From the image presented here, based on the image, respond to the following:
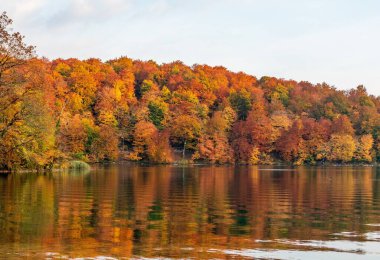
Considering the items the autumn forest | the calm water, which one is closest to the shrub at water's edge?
the autumn forest

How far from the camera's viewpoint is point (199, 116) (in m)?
133

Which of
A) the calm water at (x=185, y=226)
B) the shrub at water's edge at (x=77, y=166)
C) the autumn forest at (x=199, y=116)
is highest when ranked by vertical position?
the autumn forest at (x=199, y=116)

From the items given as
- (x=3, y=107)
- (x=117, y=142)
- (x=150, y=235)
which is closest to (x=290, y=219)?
(x=150, y=235)

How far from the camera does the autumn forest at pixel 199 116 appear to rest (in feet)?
391

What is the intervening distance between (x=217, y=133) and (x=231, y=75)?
40876mm

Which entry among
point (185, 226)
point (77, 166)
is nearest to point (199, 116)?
point (77, 166)

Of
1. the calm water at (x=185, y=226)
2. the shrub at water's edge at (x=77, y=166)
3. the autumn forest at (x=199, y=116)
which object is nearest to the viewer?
the calm water at (x=185, y=226)

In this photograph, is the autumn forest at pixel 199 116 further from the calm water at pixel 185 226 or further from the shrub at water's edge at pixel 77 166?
the calm water at pixel 185 226

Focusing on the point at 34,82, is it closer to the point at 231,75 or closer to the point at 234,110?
the point at 234,110

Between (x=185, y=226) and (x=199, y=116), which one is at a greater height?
(x=199, y=116)

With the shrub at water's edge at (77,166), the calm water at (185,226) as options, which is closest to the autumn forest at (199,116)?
the shrub at water's edge at (77,166)

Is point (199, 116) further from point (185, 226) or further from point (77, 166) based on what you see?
point (185, 226)

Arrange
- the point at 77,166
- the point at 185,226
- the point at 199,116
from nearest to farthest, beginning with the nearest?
the point at 185,226 < the point at 77,166 < the point at 199,116

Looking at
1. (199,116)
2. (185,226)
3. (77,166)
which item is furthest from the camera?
(199,116)
